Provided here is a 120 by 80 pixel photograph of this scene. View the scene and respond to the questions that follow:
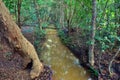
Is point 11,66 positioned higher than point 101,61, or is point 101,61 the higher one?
point 11,66

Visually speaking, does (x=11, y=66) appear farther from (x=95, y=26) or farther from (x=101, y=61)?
(x=101, y=61)

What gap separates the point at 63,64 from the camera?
8.96 metres

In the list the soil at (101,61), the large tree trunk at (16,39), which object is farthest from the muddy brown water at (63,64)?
the large tree trunk at (16,39)

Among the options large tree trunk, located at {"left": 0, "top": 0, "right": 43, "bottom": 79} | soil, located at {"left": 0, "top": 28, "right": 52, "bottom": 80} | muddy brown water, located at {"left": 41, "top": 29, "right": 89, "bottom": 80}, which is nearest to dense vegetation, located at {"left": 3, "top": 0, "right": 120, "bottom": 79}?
muddy brown water, located at {"left": 41, "top": 29, "right": 89, "bottom": 80}

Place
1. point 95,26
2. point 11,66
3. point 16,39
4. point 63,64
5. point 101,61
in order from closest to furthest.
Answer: point 16,39 → point 11,66 → point 95,26 → point 101,61 → point 63,64

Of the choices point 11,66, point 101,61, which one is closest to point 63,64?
point 101,61

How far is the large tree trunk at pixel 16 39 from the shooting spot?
231 inches

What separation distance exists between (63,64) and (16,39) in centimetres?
347

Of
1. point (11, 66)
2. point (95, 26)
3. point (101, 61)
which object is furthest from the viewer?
point (101, 61)

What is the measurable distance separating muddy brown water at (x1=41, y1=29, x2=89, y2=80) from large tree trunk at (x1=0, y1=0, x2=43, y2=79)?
1204 mm

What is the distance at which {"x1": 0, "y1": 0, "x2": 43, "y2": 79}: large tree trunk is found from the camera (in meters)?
5.88

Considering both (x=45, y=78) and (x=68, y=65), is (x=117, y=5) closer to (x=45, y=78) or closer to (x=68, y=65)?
(x=68, y=65)

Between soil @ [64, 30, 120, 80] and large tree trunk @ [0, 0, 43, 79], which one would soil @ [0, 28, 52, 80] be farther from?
soil @ [64, 30, 120, 80]

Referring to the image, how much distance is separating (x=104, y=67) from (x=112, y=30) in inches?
74.6
